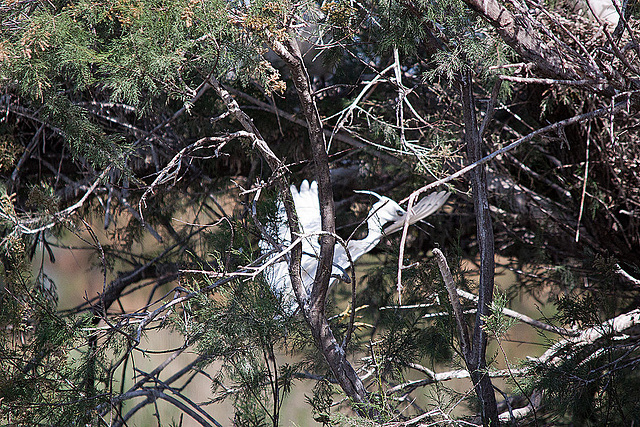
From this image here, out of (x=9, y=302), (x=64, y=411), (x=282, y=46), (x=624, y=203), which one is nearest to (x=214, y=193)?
(x=9, y=302)

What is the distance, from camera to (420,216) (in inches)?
46.7

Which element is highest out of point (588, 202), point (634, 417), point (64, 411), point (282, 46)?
point (588, 202)

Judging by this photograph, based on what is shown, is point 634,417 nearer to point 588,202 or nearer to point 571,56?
point 588,202

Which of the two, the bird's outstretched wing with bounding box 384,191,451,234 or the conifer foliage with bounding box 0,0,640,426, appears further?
the bird's outstretched wing with bounding box 384,191,451,234

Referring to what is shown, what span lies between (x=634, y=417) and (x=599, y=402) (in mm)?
79

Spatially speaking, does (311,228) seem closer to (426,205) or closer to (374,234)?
(374,234)

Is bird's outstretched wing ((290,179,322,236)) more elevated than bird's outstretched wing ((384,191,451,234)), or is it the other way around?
bird's outstretched wing ((290,179,322,236))

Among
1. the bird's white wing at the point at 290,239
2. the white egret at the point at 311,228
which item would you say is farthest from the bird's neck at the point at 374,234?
the bird's white wing at the point at 290,239

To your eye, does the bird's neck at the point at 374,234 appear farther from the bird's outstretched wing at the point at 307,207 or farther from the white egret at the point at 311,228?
the bird's outstretched wing at the point at 307,207

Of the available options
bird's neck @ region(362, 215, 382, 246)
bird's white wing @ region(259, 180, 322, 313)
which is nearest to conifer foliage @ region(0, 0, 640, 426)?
bird's white wing @ region(259, 180, 322, 313)

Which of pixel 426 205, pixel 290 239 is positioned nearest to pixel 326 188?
pixel 290 239

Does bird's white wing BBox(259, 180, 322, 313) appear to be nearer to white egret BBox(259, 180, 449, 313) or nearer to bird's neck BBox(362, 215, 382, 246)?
white egret BBox(259, 180, 449, 313)

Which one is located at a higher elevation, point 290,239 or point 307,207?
point 307,207

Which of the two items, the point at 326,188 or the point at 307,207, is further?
the point at 307,207
